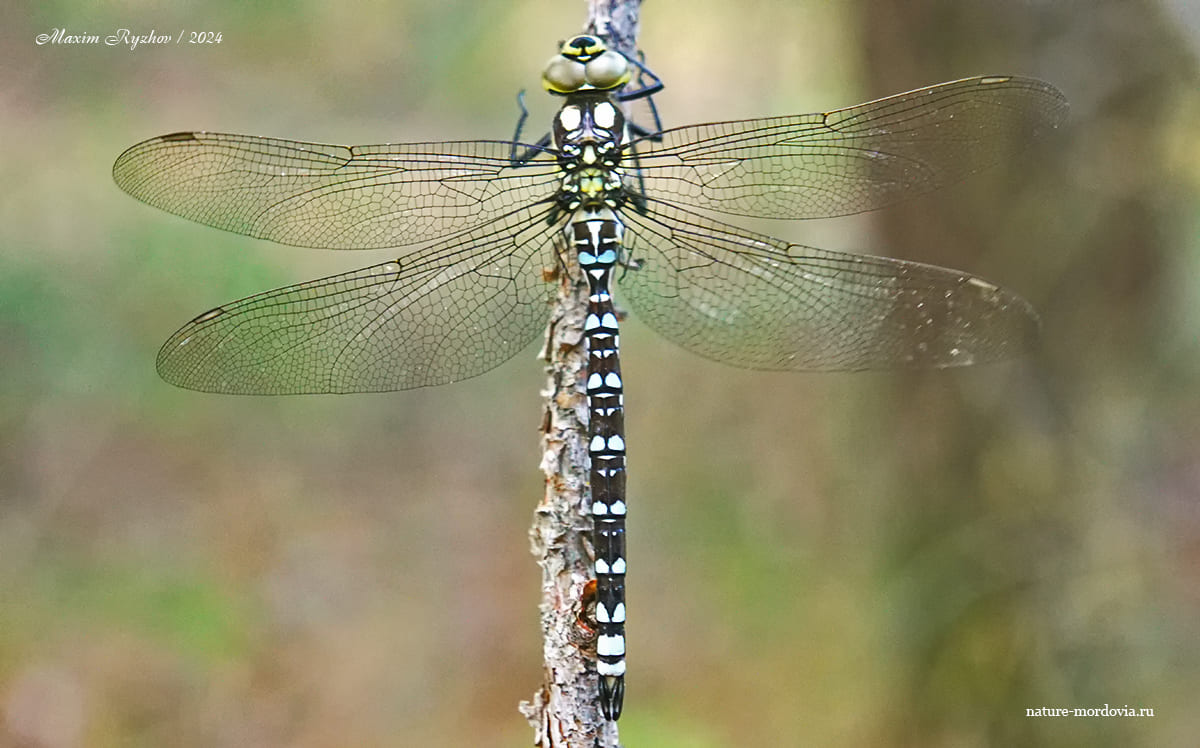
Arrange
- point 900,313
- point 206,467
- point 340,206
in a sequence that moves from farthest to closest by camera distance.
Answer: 1. point 206,467
2. point 900,313
3. point 340,206

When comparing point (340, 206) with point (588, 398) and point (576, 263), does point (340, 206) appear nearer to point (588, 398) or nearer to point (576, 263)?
point (576, 263)

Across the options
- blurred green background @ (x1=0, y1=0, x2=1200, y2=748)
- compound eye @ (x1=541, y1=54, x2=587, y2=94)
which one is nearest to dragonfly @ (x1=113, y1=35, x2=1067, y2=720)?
compound eye @ (x1=541, y1=54, x2=587, y2=94)

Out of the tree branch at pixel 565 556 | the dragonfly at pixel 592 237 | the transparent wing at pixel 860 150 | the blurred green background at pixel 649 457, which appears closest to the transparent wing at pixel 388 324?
the dragonfly at pixel 592 237

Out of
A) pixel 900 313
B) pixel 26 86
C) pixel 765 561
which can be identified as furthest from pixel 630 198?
pixel 26 86

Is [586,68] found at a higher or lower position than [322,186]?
higher

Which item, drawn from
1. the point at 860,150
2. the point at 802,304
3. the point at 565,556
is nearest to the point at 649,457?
the point at 802,304

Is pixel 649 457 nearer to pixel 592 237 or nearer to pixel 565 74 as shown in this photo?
pixel 592 237

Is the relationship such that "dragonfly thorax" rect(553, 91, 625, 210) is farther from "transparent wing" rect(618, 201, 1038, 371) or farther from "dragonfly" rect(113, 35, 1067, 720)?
"transparent wing" rect(618, 201, 1038, 371)

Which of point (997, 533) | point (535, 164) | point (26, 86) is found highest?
point (26, 86)

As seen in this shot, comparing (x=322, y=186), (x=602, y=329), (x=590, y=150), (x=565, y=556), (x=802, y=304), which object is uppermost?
(x=590, y=150)
